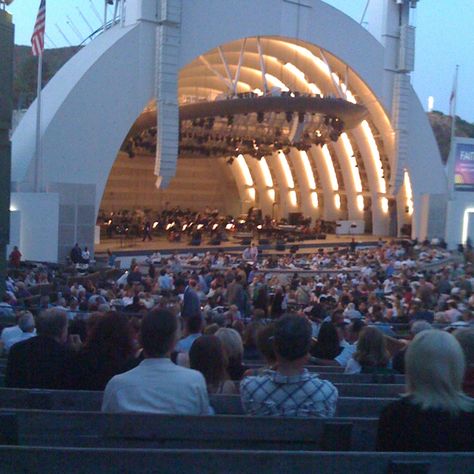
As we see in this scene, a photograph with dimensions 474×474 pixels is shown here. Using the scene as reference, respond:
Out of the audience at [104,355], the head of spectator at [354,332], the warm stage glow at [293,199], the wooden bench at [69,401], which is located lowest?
the head of spectator at [354,332]

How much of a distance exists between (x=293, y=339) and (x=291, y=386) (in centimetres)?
20

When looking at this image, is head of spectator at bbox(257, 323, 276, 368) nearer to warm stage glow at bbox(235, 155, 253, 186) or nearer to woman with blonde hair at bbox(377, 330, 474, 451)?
woman with blonde hair at bbox(377, 330, 474, 451)

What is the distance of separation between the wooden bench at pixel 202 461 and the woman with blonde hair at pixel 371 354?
2.67 m

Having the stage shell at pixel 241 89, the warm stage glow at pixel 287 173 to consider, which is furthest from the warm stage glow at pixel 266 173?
the warm stage glow at pixel 287 173

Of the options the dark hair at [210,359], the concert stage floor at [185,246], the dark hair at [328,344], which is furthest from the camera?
the concert stage floor at [185,246]

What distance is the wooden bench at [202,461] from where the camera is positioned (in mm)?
2240

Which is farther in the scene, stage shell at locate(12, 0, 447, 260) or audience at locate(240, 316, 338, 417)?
stage shell at locate(12, 0, 447, 260)

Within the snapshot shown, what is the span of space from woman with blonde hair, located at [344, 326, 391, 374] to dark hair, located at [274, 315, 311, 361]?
208 centimetres

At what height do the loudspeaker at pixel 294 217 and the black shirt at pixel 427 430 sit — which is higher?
the loudspeaker at pixel 294 217

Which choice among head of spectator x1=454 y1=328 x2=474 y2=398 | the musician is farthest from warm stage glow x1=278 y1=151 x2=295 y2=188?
head of spectator x1=454 y1=328 x2=474 y2=398

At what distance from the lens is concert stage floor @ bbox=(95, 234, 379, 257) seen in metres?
27.2

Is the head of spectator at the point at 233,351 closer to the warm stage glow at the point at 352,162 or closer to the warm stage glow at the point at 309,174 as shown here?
the warm stage glow at the point at 352,162

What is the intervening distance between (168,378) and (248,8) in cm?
2524

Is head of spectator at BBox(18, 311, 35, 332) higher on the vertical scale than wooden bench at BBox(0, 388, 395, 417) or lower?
lower
